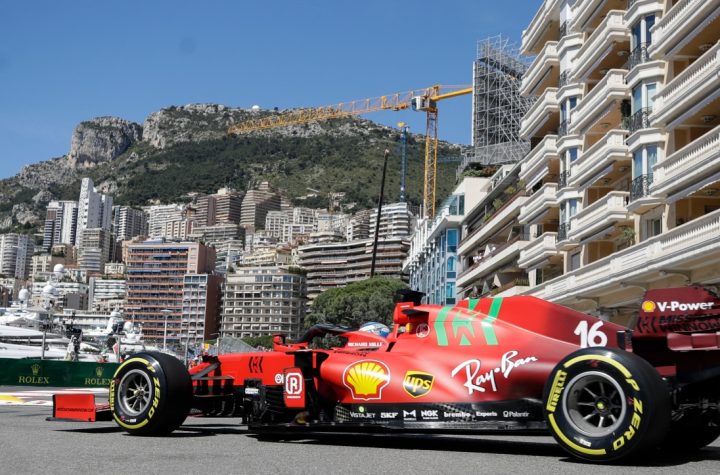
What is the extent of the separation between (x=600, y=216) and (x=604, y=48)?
7.30m

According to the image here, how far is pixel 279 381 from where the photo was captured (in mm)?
11180

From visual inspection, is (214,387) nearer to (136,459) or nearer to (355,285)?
(136,459)

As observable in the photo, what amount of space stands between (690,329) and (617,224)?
94.5 feet

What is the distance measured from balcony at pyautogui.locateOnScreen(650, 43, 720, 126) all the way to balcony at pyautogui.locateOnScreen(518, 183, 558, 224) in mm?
12229

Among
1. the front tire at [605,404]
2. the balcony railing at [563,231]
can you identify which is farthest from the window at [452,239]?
the front tire at [605,404]

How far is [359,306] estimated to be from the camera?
88.9m

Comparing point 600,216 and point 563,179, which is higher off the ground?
point 563,179

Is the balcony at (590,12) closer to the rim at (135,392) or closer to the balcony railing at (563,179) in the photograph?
the balcony railing at (563,179)

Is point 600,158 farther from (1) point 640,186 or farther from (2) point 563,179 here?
(2) point 563,179

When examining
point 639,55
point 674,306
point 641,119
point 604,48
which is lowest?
point 674,306

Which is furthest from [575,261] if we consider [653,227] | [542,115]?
[542,115]

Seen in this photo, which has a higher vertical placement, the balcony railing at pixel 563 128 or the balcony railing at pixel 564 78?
the balcony railing at pixel 564 78

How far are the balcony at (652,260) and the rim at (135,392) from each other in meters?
19.2

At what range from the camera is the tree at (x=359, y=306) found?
87875 millimetres
